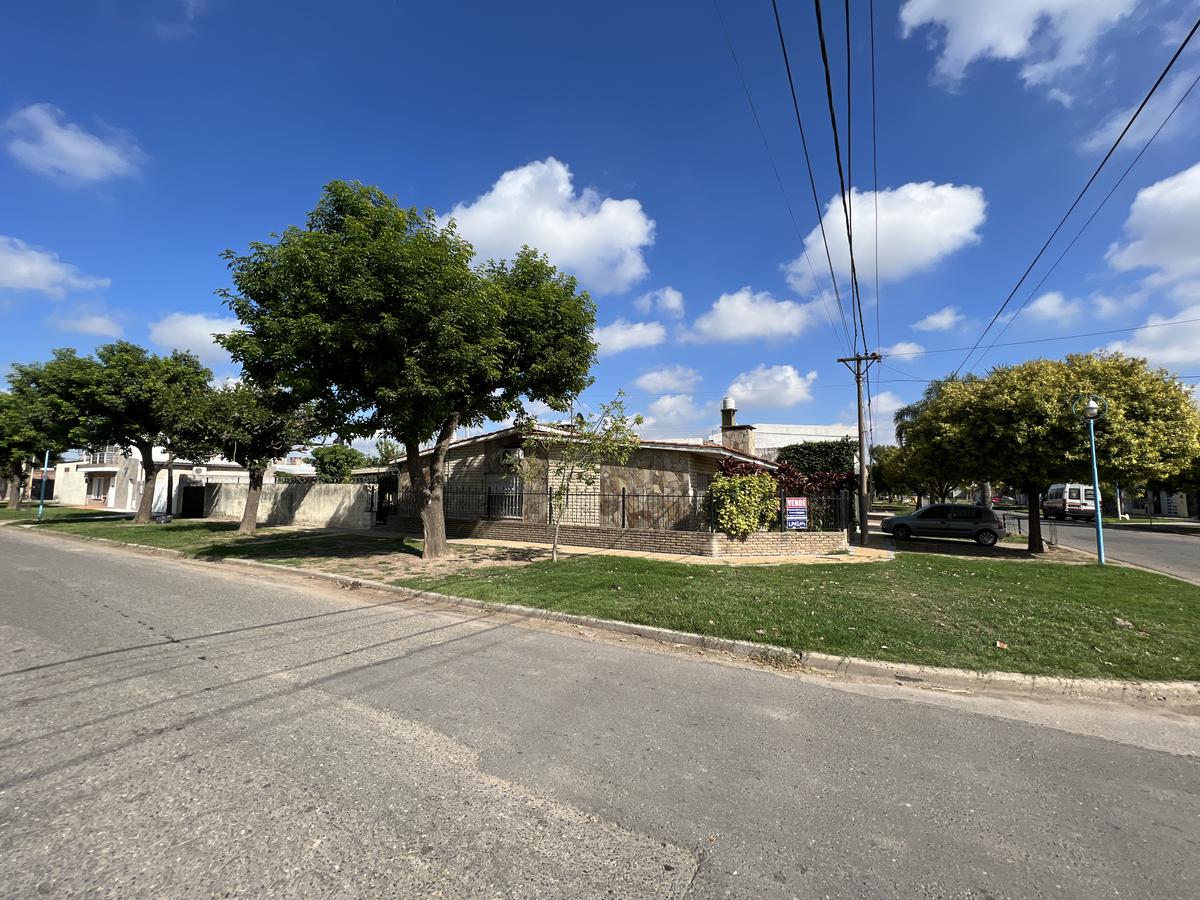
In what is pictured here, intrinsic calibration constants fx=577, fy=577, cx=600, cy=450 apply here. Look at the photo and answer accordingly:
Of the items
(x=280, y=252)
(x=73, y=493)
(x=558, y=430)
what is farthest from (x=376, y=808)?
(x=73, y=493)

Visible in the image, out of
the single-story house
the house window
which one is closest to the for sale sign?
the single-story house

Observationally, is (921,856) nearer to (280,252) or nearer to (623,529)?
(623,529)

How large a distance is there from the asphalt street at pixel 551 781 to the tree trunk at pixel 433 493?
773cm

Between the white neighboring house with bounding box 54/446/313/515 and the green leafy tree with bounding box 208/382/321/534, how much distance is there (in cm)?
Answer: 986

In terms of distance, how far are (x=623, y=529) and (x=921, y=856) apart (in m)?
13.1

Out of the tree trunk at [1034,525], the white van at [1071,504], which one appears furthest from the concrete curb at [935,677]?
the white van at [1071,504]

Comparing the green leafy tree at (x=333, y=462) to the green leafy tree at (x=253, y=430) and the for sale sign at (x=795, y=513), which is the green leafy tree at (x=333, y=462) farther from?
the for sale sign at (x=795, y=513)

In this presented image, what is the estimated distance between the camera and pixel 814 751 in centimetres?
405

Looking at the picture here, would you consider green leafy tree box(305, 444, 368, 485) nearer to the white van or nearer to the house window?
the house window

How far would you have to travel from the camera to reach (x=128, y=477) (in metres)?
39.7

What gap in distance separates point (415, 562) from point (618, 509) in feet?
20.6

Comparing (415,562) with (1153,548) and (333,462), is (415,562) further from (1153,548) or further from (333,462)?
(333,462)

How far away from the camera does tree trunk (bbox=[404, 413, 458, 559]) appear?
14.0 m

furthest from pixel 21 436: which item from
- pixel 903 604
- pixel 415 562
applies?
pixel 903 604
